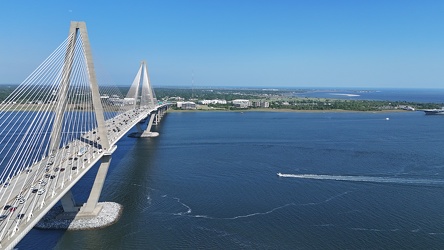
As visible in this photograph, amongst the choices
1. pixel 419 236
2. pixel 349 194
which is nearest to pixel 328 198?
pixel 349 194

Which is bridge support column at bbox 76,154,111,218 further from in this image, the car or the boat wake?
the boat wake

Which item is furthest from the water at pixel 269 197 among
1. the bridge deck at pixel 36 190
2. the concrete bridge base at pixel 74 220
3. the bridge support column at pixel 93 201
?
the bridge deck at pixel 36 190

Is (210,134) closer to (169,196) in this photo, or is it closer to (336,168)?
(336,168)

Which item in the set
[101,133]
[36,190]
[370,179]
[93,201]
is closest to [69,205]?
[93,201]

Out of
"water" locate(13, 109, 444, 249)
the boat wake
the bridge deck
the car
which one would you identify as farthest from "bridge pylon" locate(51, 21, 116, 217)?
the boat wake

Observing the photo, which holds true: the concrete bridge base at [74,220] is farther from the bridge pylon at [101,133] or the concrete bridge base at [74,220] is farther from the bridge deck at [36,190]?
the bridge deck at [36,190]

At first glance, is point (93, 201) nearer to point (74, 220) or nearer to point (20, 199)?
point (74, 220)
